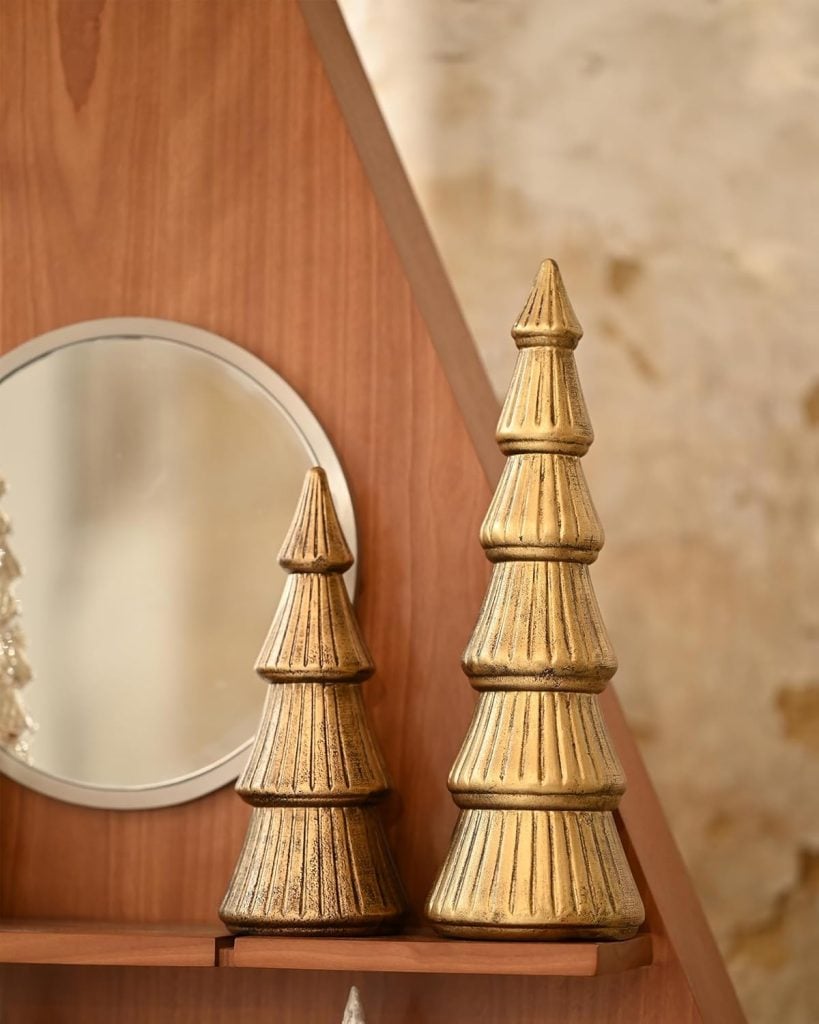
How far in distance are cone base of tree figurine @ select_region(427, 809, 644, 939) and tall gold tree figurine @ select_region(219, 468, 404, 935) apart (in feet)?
0.17

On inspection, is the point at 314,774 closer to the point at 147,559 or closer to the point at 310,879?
the point at 310,879

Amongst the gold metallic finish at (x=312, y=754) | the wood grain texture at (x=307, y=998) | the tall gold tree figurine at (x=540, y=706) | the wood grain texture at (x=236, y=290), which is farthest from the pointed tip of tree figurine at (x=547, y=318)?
the wood grain texture at (x=307, y=998)

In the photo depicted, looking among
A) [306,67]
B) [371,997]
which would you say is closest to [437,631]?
[371,997]

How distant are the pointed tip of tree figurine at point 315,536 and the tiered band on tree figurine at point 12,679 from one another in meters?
0.18

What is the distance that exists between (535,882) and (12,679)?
34 centimetres

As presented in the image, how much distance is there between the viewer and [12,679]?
0.82 meters

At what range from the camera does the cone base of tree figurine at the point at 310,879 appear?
689 millimetres

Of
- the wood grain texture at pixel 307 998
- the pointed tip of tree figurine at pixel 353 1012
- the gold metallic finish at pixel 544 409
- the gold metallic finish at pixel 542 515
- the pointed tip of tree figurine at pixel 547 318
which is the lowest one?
the pointed tip of tree figurine at pixel 353 1012

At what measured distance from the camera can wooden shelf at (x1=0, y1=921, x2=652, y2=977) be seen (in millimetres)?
640

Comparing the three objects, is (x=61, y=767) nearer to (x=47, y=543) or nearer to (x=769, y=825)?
(x=47, y=543)

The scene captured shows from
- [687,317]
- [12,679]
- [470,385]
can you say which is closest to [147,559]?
[12,679]

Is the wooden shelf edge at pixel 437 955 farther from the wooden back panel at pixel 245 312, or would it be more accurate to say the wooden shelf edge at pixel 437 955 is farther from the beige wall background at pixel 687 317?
the beige wall background at pixel 687 317

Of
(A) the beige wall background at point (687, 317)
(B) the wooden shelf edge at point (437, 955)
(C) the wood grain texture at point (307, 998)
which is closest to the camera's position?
(B) the wooden shelf edge at point (437, 955)

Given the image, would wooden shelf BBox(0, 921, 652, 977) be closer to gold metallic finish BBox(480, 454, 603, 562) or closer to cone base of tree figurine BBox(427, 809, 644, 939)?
cone base of tree figurine BBox(427, 809, 644, 939)
